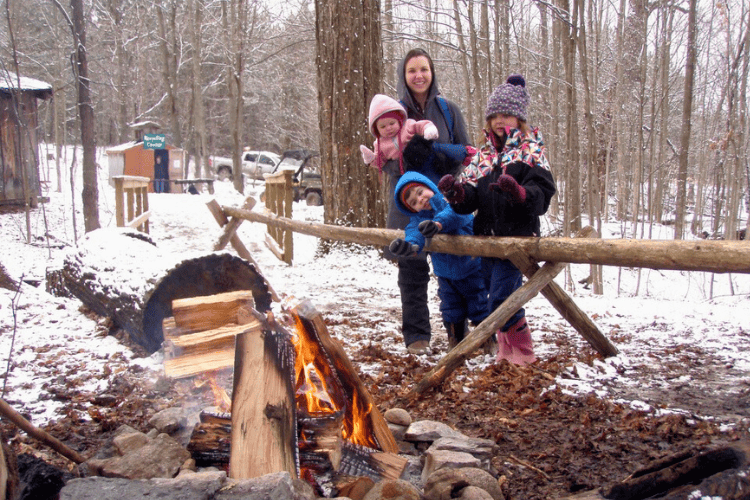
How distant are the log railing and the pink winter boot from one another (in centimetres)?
532

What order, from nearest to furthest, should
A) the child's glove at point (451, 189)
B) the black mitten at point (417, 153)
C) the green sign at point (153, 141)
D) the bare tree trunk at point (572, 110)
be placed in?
the child's glove at point (451, 189), the black mitten at point (417, 153), the bare tree trunk at point (572, 110), the green sign at point (153, 141)

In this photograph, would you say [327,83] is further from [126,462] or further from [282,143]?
[282,143]

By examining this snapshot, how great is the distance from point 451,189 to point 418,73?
115 centimetres

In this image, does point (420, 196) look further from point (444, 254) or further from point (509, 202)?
point (509, 202)

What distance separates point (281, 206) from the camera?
9.29 metres

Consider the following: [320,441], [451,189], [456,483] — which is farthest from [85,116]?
[456,483]

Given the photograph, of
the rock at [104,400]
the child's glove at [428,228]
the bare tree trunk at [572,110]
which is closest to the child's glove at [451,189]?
the child's glove at [428,228]

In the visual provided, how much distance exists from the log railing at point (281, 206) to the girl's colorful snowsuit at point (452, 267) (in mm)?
4867

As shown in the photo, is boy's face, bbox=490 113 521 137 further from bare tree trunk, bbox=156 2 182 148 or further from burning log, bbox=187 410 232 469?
bare tree trunk, bbox=156 2 182 148

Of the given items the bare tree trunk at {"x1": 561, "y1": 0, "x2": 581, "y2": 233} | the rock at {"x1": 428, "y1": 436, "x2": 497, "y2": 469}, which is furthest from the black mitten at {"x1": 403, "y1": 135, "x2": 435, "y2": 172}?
the bare tree trunk at {"x1": 561, "y1": 0, "x2": 581, "y2": 233}

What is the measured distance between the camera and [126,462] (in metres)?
2.21

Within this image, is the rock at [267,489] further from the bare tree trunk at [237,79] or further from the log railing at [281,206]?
the bare tree trunk at [237,79]

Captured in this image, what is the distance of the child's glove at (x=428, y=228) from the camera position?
11.8 ft

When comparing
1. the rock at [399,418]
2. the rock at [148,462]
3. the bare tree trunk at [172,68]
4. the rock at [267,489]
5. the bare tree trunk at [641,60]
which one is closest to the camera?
the rock at [267,489]
